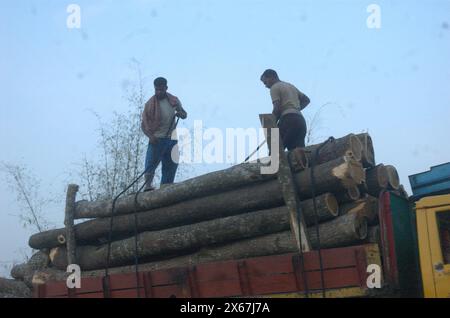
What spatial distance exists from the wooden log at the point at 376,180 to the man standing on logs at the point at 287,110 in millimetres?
914

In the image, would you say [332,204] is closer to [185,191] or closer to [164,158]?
[185,191]

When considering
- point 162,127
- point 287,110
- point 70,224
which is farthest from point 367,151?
point 70,224

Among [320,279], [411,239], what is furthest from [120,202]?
[411,239]

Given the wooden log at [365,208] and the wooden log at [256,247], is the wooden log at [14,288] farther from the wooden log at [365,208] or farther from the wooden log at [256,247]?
the wooden log at [365,208]

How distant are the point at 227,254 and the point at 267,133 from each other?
121 cm

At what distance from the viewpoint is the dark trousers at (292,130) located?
670 cm

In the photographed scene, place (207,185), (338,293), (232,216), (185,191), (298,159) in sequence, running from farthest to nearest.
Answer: (185,191)
(207,185)
(232,216)
(298,159)
(338,293)

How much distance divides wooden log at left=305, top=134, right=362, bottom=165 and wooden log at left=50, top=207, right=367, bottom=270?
71cm

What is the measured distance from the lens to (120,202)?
6566 mm

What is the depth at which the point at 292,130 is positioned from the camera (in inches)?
264

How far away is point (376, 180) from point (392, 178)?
0.24 metres

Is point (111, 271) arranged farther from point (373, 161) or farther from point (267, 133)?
point (373, 161)

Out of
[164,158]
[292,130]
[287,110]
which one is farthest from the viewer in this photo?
[164,158]

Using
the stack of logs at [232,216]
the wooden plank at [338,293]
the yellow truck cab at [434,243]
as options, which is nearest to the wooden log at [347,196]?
the stack of logs at [232,216]
